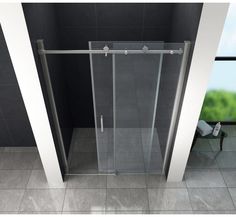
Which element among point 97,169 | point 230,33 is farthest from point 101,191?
point 230,33

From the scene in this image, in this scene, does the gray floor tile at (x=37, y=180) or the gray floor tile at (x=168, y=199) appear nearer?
the gray floor tile at (x=168, y=199)

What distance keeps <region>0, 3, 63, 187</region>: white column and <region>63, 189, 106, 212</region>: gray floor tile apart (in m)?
0.30

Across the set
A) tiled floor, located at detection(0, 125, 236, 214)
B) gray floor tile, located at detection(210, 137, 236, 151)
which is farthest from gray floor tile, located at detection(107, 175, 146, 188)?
gray floor tile, located at detection(210, 137, 236, 151)

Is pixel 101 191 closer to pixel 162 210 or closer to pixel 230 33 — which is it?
pixel 162 210

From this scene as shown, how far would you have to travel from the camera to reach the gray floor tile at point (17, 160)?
287cm

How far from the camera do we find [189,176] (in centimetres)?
277

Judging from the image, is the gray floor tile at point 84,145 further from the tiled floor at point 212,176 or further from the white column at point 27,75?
the tiled floor at point 212,176

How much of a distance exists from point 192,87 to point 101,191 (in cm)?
153

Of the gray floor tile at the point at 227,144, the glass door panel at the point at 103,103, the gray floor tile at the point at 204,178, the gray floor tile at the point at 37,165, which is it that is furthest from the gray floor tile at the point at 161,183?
the gray floor tile at the point at 37,165

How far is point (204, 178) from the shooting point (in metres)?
2.74

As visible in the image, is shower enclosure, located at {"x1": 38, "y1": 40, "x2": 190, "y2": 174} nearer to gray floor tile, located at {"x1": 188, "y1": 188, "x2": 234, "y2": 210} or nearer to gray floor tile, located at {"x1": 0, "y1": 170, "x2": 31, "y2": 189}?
gray floor tile, located at {"x1": 188, "y1": 188, "x2": 234, "y2": 210}

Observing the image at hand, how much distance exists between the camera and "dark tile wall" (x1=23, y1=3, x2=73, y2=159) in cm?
170

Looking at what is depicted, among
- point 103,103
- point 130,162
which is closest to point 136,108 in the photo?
point 103,103

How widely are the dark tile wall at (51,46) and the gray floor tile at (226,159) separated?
1.93 metres
